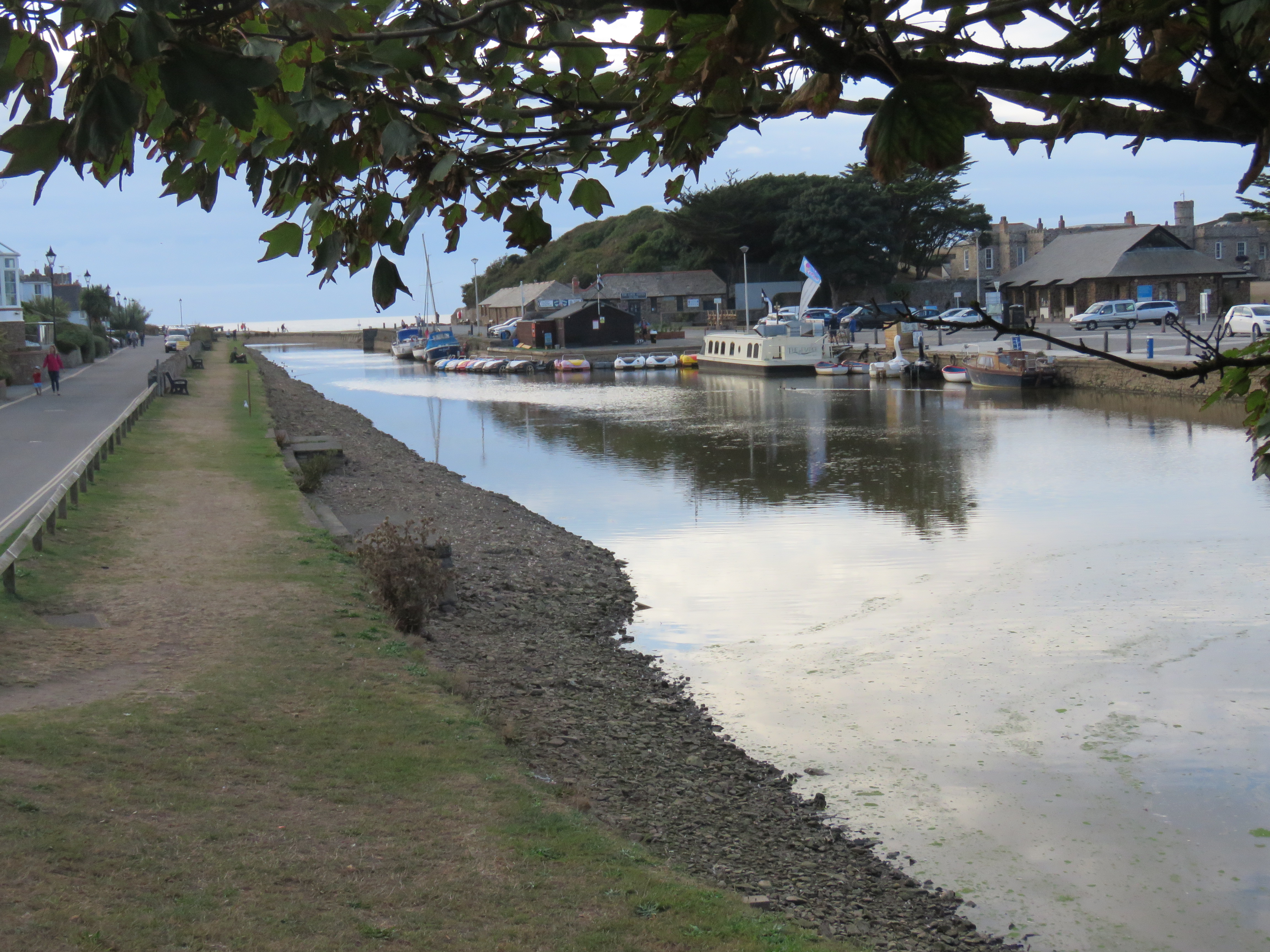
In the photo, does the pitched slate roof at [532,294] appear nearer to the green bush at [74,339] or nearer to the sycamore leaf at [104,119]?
the green bush at [74,339]

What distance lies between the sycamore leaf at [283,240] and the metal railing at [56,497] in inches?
362

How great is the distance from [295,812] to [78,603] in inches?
225

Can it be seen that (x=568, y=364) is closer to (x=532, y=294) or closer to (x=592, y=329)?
(x=592, y=329)

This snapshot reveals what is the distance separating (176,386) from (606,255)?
8775 centimetres

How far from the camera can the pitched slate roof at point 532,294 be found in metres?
109

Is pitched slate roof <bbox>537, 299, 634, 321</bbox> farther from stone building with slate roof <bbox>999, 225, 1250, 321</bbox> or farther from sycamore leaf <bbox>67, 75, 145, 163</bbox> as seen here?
sycamore leaf <bbox>67, 75, 145, 163</bbox>

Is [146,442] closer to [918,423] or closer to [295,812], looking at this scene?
[295,812]

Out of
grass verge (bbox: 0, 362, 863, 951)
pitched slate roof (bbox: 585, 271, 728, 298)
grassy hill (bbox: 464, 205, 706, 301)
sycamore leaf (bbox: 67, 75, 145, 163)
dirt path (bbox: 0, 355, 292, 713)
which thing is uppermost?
grassy hill (bbox: 464, 205, 706, 301)

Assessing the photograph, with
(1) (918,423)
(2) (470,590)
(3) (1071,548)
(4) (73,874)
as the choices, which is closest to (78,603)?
(2) (470,590)

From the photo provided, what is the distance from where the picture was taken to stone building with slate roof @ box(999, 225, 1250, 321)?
2625 inches

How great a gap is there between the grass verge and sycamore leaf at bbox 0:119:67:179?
144 inches

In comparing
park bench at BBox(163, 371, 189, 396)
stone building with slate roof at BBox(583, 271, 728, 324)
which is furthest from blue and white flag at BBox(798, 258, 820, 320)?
park bench at BBox(163, 371, 189, 396)

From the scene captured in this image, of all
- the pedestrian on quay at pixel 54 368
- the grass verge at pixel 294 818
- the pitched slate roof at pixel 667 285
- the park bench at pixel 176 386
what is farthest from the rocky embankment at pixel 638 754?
the pitched slate roof at pixel 667 285

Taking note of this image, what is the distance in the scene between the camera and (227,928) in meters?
4.88
